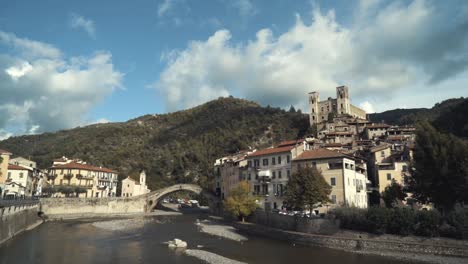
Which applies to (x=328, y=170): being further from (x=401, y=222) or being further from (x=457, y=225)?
(x=457, y=225)

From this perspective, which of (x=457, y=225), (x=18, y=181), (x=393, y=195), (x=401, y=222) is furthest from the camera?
(x=18, y=181)

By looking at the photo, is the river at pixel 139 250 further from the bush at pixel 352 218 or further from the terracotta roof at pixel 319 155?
the terracotta roof at pixel 319 155

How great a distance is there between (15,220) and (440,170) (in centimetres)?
4729

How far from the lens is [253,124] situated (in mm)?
155875

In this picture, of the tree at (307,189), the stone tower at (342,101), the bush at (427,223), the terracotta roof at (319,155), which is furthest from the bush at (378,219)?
the stone tower at (342,101)

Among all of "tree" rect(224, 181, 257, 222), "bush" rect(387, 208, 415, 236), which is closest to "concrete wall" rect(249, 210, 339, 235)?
"tree" rect(224, 181, 257, 222)

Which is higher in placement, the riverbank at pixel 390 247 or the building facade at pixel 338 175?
the building facade at pixel 338 175

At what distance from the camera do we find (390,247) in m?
30.6

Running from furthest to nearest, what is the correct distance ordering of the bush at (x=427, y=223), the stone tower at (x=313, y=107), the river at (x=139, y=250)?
the stone tower at (x=313, y=107) < the bush at (x=427, y=223) < the river at (x=139, y=250)

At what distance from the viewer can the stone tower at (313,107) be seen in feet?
449

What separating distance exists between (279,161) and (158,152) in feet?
333

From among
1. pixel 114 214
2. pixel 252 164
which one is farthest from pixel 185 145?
pixel 252 164

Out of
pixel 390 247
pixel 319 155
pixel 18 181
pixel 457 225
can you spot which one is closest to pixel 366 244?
pixel 390 247

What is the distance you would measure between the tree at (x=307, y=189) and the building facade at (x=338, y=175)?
2.32 metres
